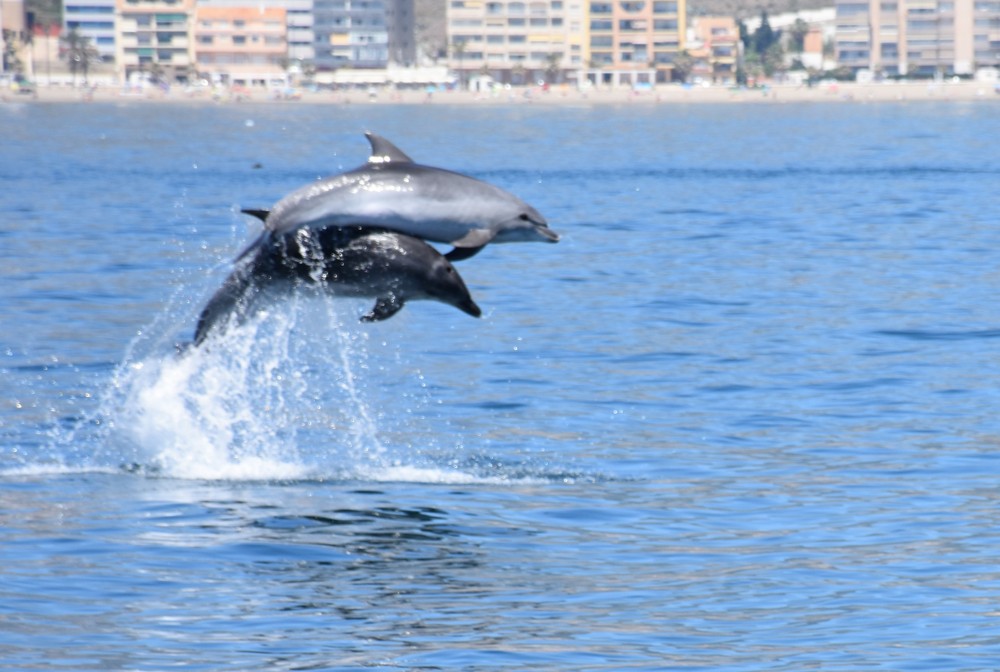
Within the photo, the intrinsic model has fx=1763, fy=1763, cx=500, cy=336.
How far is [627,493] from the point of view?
52.1ft

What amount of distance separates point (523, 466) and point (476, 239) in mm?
5047

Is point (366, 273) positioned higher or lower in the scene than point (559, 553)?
higher

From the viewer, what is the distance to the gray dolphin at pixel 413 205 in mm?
12938

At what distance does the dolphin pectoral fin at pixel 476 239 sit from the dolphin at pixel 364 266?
17.4 inches

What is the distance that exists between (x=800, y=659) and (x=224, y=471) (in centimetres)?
719

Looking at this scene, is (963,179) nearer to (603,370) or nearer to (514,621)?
(603,370)

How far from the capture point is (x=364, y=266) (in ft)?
43.9

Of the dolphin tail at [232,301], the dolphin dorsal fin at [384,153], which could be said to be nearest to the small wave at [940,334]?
the dolphin tail at [232,301]

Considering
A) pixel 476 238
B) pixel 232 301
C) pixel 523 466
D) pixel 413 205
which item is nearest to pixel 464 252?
pixel 476 238

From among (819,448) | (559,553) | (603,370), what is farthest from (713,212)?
(559,553)

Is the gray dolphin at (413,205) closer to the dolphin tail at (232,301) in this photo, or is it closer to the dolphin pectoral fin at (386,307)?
the dolphin pectoral fin at (386,307)

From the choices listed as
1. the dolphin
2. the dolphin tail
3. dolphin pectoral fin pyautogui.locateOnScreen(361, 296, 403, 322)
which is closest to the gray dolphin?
the dolphin

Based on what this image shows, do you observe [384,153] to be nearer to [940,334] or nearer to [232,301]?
[232,301]

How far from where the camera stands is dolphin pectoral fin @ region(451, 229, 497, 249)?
12.5 m
